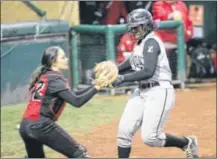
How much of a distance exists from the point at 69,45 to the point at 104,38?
736 millimetres

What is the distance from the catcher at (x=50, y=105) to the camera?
543 cm

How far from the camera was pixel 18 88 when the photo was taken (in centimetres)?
1125

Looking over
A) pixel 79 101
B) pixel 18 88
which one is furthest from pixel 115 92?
pixel 79 101

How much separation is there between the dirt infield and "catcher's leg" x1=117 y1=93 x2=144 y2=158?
4.14 feet

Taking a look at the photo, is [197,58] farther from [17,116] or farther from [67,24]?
[17,116]

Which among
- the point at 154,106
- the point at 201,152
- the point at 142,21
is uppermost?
the point at 142,21

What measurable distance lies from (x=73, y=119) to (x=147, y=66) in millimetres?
4096

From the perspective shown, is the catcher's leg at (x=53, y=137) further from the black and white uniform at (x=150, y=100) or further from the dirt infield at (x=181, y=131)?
the dirt infield at (x=181, y=131)

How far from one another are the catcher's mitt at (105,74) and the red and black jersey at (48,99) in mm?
297

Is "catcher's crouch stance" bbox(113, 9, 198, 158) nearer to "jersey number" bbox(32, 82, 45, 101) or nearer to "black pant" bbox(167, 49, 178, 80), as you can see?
"jersey number" bbox(32, 82, 45, 101)

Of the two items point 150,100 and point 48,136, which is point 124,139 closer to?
point 150,100

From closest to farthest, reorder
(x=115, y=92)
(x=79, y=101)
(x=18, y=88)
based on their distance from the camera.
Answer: (x=79, y=101), (x=18, y=88), (x=115, y=92)

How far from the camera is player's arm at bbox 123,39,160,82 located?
5.88m

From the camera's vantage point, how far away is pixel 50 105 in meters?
5.50
